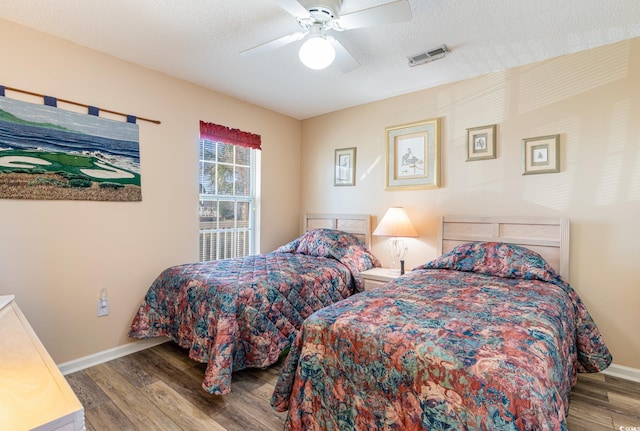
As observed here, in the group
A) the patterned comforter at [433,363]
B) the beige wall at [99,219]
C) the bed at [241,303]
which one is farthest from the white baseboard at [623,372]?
the beige wall at [99,219]

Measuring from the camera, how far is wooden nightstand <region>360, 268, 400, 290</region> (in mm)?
3018

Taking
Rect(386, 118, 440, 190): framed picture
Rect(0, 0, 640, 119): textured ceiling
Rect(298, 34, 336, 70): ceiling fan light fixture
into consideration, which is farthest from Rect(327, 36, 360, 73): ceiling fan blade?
Rect(386, 118, 440, 190): framed picture

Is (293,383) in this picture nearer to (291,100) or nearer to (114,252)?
(114,252)

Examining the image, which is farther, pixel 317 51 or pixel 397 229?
pixel 397 229

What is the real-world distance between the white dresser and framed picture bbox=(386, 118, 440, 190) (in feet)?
10.2

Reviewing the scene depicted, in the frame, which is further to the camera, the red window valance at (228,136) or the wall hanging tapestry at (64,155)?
the red window valance at (228,136)

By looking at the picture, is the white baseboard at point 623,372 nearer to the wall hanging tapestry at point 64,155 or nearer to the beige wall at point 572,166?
the beige wall at point 572,166

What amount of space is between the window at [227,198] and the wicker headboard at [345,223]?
0.76 m

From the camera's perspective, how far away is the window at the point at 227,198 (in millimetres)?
3381

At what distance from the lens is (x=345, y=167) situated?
12.9 ft

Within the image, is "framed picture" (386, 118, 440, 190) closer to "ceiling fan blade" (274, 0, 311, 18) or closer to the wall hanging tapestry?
"ceiling fan blade" (274, 0, 311, 18)

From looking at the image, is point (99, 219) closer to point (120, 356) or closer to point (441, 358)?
point (120, 356)

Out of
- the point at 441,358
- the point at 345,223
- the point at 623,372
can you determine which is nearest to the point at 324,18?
the point at 441,358

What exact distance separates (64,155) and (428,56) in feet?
9.48
